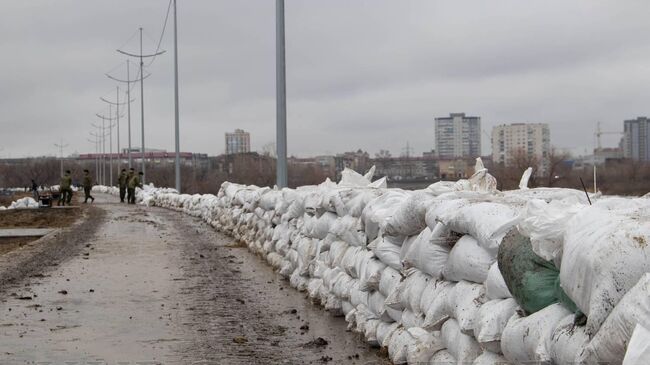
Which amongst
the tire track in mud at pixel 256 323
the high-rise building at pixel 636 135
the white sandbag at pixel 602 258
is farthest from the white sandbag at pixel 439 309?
the high-rise building at pixel 636 135

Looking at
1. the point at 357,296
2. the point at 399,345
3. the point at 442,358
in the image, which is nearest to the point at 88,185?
the point at 357,296

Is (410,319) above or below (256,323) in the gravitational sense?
above

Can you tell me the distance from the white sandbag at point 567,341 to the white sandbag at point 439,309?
1514 mm

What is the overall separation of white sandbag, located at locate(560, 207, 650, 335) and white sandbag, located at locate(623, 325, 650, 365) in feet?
1.40

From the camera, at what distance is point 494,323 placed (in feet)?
14.4

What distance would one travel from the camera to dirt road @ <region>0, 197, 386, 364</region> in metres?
6.68

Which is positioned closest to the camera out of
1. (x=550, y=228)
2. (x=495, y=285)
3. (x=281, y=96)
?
(x=550, y=228)

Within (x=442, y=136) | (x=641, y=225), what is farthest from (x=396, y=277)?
(x=442, y=136)

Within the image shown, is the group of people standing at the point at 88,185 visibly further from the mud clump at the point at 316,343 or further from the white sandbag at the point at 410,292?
the white sandbag at the point at 410,292

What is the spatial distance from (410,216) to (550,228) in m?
2.60

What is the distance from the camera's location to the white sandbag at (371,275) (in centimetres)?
692

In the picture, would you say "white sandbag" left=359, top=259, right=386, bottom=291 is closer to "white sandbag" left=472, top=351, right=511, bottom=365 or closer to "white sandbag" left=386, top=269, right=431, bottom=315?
"white sandbag" left=386, top=269, right=431, bottom=315

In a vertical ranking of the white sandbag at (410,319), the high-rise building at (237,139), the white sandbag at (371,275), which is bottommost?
the white sandbag at (410,319)

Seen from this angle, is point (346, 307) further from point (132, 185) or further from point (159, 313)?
point (132, 185)
